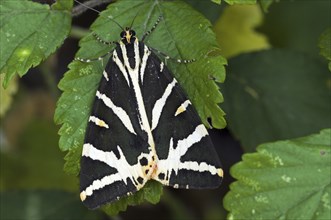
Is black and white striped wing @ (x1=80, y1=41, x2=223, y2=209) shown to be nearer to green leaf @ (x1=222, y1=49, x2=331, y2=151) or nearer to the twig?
the twig

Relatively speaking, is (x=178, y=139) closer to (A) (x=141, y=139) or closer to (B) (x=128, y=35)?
(A) (x=141, y=139)

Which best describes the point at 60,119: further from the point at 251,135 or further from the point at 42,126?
the point at 42,126

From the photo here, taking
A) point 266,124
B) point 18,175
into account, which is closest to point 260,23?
point 266,124

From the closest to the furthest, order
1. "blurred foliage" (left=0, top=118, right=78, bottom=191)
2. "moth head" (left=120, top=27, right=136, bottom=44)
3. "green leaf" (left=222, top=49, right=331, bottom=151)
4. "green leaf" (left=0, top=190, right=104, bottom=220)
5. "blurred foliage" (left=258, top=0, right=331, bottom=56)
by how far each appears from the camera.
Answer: "moth head" (left=120, top=27, right=136, bottom=44) → "green leaf" (left=222, top=49, right=331, bottom=151) → "green leaf" (left=0, top=190, right=104, bottom=220) → "blurred foliage" (left=258, top=0, right=331, bottom=56) → "blurred foliage" (left=0, top=118, right=78, bottom=191)

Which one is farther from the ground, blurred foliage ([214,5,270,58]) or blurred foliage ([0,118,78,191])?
blurred foliage ([214,5,270,58])

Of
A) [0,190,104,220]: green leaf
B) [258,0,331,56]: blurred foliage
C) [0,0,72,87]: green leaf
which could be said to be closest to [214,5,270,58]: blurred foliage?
[258,0,331,56]: blurred foliage

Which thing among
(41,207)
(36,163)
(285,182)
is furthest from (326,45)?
(36,163)
